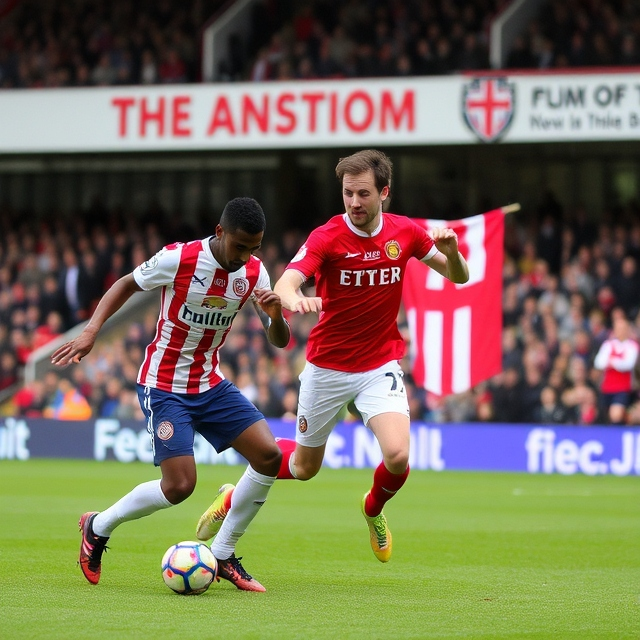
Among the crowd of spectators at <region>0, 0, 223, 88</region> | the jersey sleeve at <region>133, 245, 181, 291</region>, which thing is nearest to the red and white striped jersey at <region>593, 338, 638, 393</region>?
the crowd of spectators at <region>0, 0, 223, 88</region>

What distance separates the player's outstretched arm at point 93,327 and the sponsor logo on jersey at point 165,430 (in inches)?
23.4

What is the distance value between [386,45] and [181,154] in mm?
7336

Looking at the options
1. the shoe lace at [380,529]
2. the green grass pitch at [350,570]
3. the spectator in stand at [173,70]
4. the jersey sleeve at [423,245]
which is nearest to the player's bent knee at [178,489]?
the green grass pitch at [350,570]

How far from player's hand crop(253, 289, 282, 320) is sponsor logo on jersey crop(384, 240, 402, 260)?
1207 millimetres

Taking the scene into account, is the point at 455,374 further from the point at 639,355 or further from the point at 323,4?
the point at 323,4

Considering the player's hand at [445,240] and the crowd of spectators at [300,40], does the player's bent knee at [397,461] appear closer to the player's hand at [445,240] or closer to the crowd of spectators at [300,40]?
the player's hand at [445,240]

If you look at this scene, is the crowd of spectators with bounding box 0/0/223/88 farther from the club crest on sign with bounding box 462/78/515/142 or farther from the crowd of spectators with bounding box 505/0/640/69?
the crowd of spectators with bounding box 505/0/640/69

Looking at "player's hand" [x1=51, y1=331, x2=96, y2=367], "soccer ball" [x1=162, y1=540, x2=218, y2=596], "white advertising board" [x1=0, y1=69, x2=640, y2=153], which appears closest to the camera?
"player's hand" [x1=51, y1=331, x2=96, y2=367]

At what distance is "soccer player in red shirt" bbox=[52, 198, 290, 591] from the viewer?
725cm

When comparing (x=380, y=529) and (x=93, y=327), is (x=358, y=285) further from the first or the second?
(x=93, y=327)

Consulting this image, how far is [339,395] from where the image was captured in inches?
322

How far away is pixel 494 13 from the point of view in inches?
963

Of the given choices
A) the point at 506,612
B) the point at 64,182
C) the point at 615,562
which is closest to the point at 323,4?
the point at 64,182

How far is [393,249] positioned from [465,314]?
8.24m
